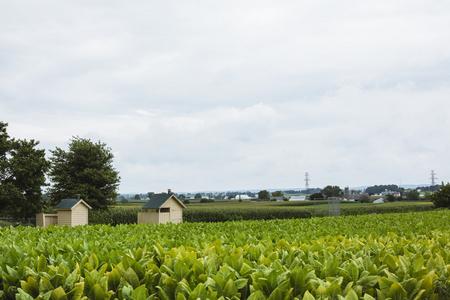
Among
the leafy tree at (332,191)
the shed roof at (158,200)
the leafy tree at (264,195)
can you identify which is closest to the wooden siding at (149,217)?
the shed roof at (158,200)

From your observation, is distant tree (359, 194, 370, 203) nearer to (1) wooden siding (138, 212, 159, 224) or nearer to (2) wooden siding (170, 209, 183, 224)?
(2) wooden siding (170, 209, 183, 224)

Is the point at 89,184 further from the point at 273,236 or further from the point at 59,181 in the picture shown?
the point at 273,236

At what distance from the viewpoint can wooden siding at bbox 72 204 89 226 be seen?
23.0 m

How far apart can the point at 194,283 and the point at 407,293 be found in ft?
6.47

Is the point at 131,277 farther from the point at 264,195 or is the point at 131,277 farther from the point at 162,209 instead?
the point at 264,195

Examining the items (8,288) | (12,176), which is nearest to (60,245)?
(8,288)

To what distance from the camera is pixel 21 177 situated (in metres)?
31.5

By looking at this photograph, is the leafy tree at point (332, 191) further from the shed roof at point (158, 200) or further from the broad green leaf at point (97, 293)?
the broad green leaf at point (97, 293)

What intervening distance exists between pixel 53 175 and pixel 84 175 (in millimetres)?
2964

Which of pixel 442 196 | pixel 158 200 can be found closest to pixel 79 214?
pixel 158 200

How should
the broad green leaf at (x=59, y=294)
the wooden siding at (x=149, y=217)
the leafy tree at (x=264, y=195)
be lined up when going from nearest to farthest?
1. the broad green leaf at (x=59, y=294)
2. the wooden siding at (x=149, y=217)
3. the leafy tree at (x=264, y=195)

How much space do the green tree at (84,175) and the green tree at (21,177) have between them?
4.14 ft

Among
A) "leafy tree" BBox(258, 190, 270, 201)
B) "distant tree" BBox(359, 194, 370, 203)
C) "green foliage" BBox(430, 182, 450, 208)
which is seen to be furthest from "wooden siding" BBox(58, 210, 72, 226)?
"leafy tree" BBox(258, 190, 270, 201)

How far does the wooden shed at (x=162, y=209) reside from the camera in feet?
72.8
